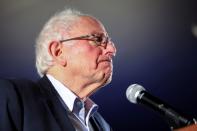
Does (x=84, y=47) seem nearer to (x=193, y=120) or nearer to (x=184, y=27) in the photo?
(x=193, y=120)

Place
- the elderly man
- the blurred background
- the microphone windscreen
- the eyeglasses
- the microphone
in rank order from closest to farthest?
1. the microphone
2. the microphone windscreen
3. the elderly man
4. the eyeglasses
5. the blurred background

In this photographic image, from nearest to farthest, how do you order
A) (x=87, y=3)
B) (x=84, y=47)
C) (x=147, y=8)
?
(x=84, y=47)
(x=87, y=3)
(x=147, y=8)

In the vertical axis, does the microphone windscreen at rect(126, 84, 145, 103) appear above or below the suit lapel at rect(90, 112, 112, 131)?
above

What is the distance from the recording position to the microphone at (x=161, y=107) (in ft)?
3.51

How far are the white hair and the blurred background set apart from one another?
288 millimetres

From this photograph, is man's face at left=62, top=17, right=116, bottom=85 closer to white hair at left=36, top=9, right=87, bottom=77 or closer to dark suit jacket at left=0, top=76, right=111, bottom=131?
white hair at left=36, top=9, right=87, bottom=77

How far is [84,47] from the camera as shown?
151cm

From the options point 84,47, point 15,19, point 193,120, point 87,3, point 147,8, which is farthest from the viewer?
point 147,8

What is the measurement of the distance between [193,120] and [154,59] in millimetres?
1141

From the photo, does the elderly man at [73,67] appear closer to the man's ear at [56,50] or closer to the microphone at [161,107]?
the man's ear at [56,50]

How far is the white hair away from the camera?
1551 millimetres

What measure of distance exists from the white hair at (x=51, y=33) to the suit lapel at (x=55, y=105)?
0.15 metres

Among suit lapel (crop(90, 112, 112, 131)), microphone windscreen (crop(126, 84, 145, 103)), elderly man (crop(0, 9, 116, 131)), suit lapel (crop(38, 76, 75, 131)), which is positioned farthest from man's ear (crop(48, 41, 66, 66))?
microphone windscreen (crop(126, 84, 145, 103))

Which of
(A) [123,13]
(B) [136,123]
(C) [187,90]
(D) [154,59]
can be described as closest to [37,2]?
(A) [123,13]
